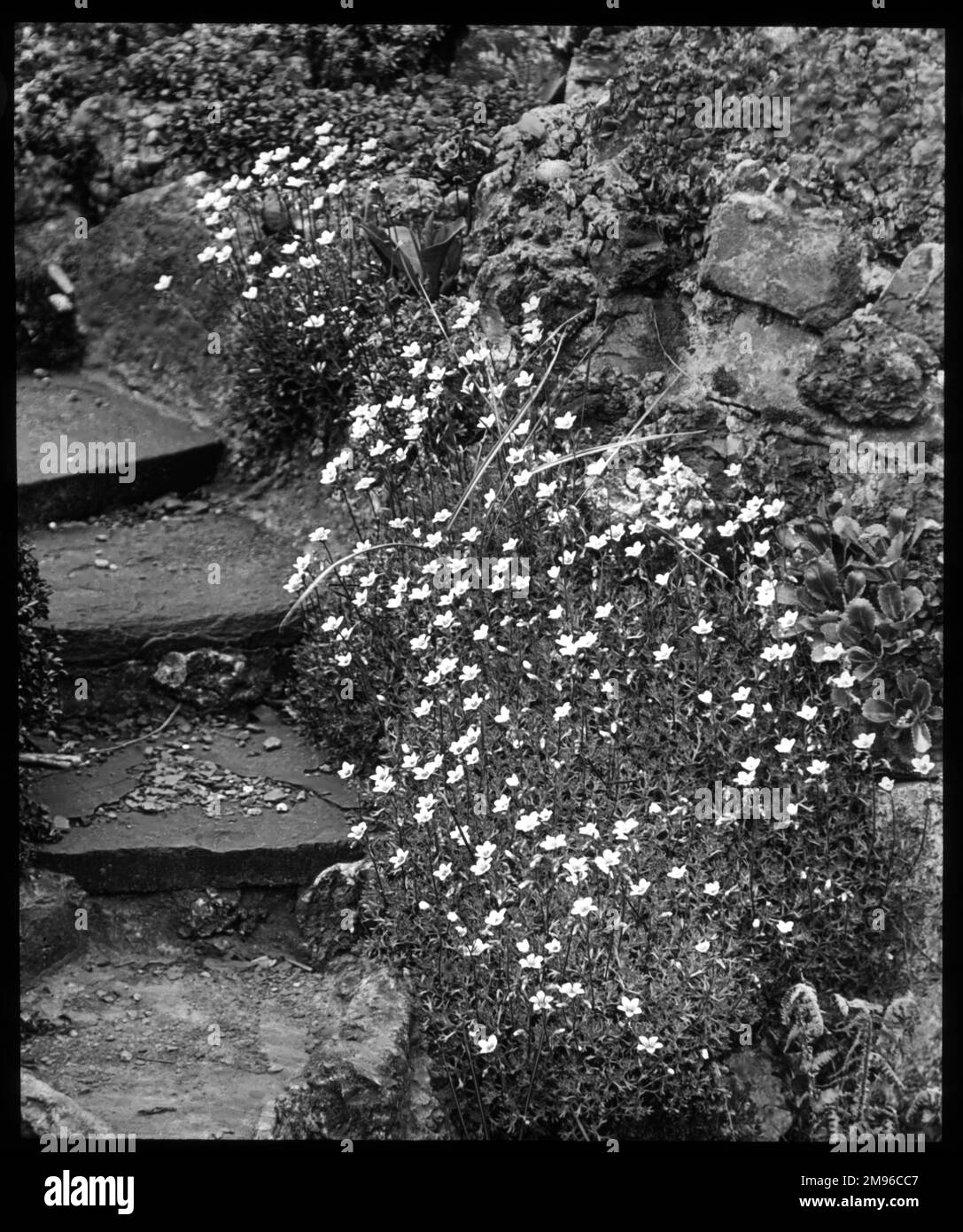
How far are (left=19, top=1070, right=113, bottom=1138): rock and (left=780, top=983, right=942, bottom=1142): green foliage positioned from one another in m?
1.94

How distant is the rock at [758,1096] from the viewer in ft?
→ 12.7

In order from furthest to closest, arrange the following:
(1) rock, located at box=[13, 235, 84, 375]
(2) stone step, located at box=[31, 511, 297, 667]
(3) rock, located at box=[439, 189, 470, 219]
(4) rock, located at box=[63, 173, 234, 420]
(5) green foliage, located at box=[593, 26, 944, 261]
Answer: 1. (1) rock, located at box=[13, 235, 84, 375]
2. (4) rock, located at box=[63, 173, 234, 420]
3. (3) rock, located at box=[439, 189, 470, 219]
4. (2) stone step, located at box=[31, 511, 297, 667]
5. (5) green foliage, located at box=[593, 26, 944, 261]

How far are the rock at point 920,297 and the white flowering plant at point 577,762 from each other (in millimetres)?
721

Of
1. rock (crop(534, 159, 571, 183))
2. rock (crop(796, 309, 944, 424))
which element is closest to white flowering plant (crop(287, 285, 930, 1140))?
rock (crop(796, 309, 944, 424))

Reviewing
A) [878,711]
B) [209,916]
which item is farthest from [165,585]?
[878,711]

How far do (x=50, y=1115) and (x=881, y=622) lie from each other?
9.29ft

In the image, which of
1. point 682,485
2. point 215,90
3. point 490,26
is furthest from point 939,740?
point 215,90

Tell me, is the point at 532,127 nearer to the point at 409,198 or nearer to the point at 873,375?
the point at 409,198

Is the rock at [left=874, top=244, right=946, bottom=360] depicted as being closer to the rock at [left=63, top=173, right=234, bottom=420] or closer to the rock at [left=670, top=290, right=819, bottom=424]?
the rock at [left=670, top=290, right=819, bottom=424]

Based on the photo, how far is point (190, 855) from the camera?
4402mm

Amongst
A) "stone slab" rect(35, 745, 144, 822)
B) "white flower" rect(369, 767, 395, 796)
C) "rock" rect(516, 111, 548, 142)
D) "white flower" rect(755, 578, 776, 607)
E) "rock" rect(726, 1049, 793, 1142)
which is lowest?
"rock" rect(726, 1049, 793, 1142)

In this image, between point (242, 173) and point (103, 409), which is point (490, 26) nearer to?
point (242, 173)

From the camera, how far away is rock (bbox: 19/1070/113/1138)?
3.62 meters

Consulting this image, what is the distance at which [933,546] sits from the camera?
445 cm
